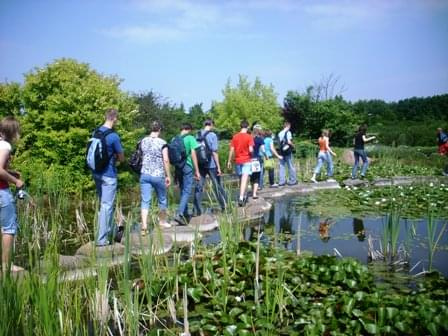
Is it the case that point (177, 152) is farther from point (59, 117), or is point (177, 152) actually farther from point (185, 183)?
→ point (59, 117)

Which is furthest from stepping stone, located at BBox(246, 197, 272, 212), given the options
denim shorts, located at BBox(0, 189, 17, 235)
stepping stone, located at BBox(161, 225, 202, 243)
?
denim shorts, located at BBox(0, 189, 17, 235)

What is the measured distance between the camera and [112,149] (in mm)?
5812

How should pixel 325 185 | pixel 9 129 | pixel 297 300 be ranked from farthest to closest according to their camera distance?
pixel 325 185
pixel 9 129
pixel 297 300

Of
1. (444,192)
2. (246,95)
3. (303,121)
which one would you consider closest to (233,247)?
(444,192)

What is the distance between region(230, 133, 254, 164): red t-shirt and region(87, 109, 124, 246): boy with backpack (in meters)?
3.62

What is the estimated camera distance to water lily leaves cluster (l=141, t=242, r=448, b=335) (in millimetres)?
3219

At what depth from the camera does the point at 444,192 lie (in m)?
10.5

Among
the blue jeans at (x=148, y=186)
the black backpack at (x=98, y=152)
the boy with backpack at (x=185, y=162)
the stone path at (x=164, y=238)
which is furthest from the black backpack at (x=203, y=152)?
the black backpack at (x=98, y=152)

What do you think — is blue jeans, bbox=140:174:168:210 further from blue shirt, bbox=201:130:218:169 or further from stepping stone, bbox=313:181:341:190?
stepping stone, bbox=313:181:341:190

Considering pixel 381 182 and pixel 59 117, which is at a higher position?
pixel 59 117

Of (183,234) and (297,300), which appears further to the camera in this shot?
(183,234)

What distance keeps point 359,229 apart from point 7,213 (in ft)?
18.2

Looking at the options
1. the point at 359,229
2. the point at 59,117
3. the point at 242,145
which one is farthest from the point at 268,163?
the point at 59,117

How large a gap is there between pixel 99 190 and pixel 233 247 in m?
2.41
